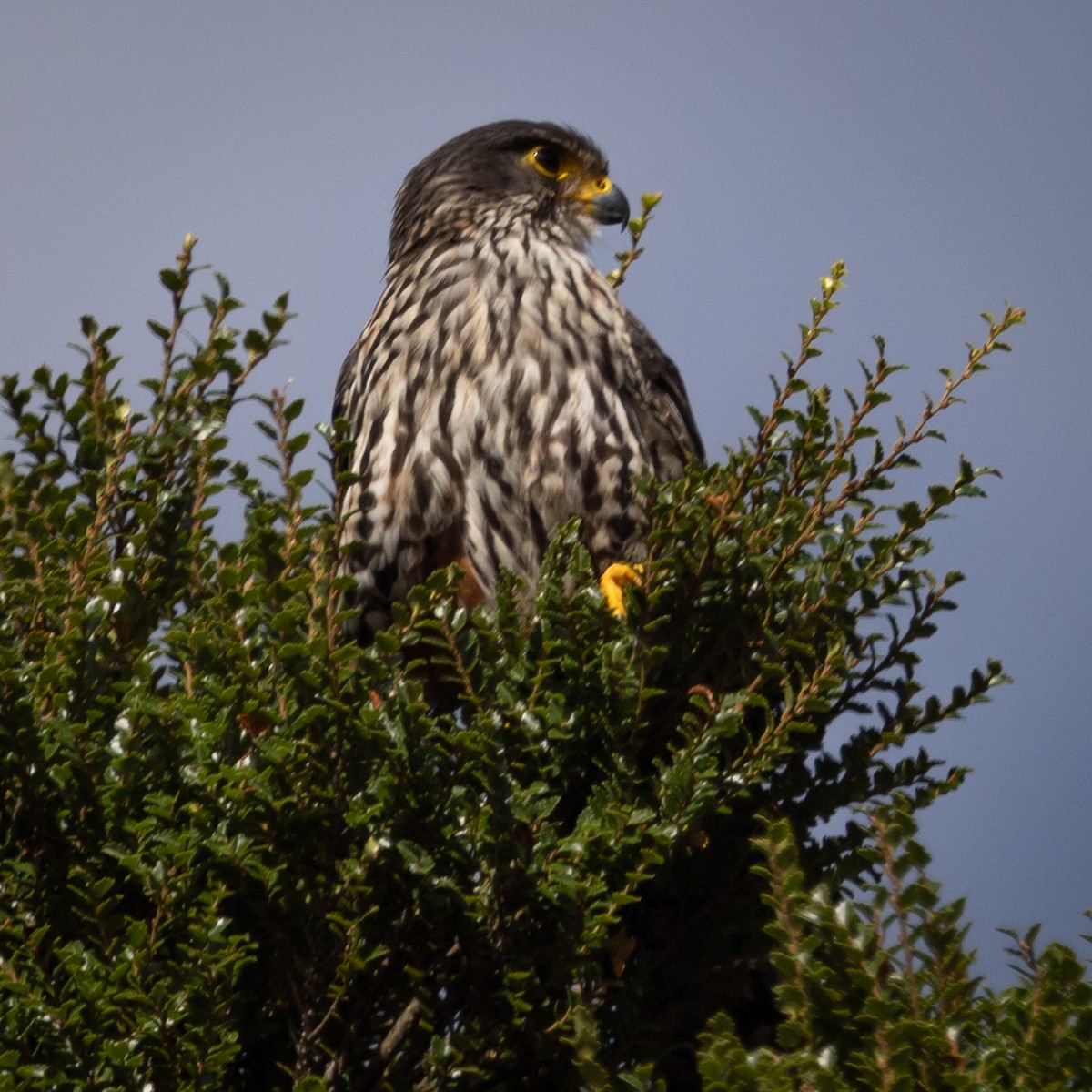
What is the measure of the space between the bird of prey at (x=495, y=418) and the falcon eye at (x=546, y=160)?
20.2 inches

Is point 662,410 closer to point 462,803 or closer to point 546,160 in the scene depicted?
point 546,160

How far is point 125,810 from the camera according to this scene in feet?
7.15

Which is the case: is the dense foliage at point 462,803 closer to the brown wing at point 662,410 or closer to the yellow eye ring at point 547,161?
the brown wing at point 662,410

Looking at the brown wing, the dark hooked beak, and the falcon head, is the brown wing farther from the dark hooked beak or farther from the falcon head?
the dark hooked beak

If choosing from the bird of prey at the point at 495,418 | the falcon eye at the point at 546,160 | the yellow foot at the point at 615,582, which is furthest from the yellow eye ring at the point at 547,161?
the yellow foot at the point at 615,582

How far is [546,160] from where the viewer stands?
185 inches

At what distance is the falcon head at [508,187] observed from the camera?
4426mm

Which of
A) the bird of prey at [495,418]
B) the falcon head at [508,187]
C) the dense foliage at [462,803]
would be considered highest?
the falcon head at [508,187]

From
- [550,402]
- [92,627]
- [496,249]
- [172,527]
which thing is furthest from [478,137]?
[92,627]

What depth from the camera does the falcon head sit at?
4.43m

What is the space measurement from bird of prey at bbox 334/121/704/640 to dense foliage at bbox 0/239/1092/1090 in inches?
26.5

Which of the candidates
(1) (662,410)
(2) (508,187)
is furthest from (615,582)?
(2) (508,187)

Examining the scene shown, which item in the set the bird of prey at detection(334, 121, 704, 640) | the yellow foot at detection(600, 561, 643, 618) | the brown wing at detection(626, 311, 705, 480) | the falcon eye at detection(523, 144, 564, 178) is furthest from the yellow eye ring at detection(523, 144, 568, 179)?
the yellow foot at detection(600, 561, 643, 618)

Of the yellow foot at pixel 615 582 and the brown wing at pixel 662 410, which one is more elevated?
the brown wing at pixel 662 410
